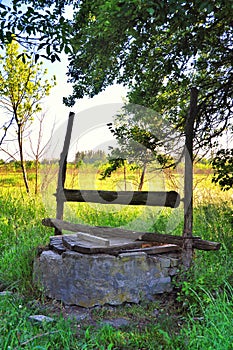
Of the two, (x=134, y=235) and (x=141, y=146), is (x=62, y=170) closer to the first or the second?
(x=141, y=146)

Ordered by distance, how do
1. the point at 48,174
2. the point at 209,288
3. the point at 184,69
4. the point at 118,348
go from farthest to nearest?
the point at 48,174
the point at 184,69
the point at 209,288
the point at 118,348

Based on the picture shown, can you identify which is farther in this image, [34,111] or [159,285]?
[34,111]

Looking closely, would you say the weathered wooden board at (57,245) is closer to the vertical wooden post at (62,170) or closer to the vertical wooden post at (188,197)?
the vertical wooden post at (62,170)

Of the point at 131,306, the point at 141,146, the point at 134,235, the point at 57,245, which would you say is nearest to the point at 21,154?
the point at 141,146

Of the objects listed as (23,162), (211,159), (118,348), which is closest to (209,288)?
(118,348)

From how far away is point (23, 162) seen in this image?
9.45 m

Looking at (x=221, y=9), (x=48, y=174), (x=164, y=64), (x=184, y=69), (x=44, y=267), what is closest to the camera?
(x=44, y=267)

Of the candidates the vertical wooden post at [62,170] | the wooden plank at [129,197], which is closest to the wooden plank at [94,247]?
the wooden plank at [129,197]

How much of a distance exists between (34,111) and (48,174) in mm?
1632

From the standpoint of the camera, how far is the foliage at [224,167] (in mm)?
5570

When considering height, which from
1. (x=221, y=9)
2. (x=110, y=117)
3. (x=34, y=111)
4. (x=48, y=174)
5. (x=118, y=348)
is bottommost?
(x=118, y=348)

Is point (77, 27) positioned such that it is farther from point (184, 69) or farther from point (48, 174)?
point (48, 174)

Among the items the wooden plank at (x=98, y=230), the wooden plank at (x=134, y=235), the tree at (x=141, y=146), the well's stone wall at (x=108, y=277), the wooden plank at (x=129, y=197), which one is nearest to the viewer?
the well's stone wall at (x=108, y=277)

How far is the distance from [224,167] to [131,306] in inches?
98.5
